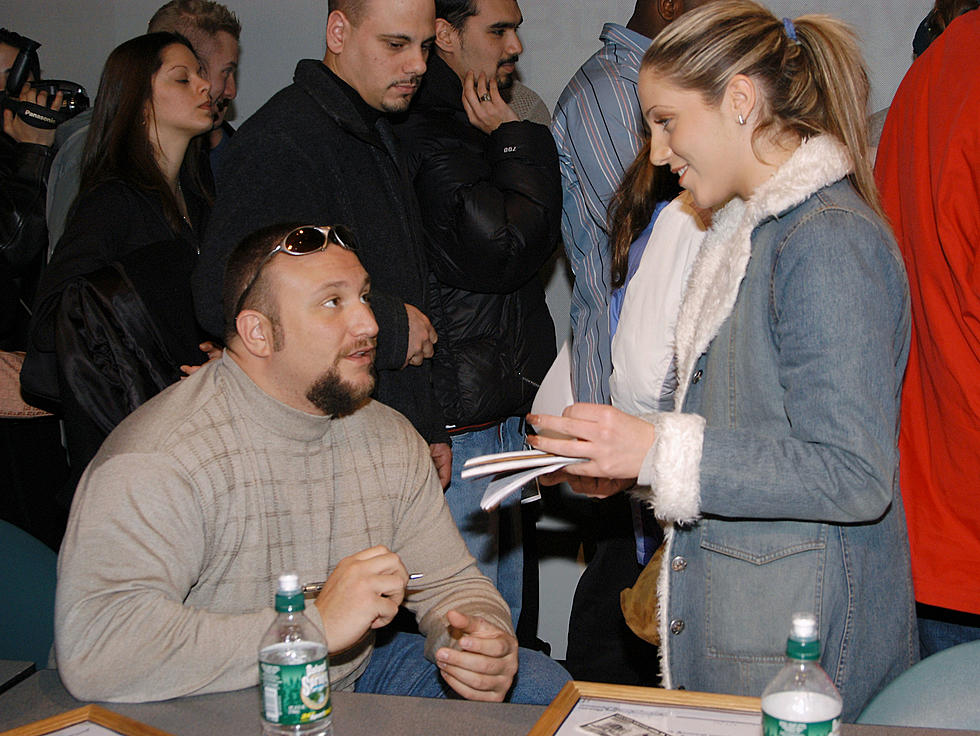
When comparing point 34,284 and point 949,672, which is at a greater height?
point 34,284

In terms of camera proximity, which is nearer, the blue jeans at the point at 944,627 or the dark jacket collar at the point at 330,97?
the blue jeans at the point at 944,627

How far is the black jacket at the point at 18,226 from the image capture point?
2.96 meters

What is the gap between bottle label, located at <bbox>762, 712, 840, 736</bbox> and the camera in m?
0.96

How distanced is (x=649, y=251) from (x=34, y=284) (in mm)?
2127

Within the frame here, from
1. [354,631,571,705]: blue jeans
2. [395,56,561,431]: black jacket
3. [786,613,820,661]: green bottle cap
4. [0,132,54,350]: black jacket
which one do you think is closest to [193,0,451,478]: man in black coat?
[395,56,561,431]: black jacket

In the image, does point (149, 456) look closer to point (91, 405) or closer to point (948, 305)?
point (91, 405)

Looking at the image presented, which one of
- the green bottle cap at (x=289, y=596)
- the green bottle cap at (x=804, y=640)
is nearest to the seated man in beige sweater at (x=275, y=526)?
the green bottle cap at (x=289, y=596)

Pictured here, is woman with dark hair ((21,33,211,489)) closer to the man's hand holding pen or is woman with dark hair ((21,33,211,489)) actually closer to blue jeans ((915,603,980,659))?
the man's hand holding pen

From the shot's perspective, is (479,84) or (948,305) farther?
(479,84)

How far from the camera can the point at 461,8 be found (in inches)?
101

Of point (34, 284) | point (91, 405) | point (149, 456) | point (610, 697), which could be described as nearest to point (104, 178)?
point (91, 405)

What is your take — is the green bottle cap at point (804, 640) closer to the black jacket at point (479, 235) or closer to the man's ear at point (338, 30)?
the black jacket at point (479, 235)

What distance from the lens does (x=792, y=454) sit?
1.30m

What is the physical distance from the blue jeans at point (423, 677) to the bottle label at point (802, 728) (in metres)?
0.76
